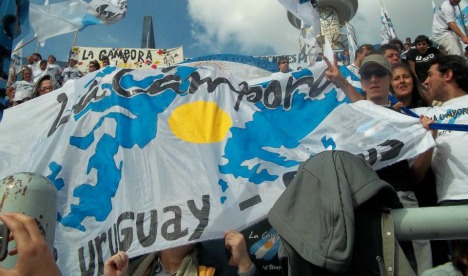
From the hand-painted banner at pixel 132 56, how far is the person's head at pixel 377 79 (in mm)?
13324

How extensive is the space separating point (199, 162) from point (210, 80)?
0.74 m

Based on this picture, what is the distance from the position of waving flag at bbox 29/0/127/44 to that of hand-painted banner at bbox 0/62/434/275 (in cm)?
106

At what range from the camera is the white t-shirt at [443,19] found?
6.40 meters

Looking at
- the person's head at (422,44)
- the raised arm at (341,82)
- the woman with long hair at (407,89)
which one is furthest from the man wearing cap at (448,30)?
the raised arm at (341,82)

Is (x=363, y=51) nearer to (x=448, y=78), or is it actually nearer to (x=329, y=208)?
(x=448, y=78)

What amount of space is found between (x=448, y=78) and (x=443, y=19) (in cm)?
412

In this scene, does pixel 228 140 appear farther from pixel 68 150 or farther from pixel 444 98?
pixel 444 98

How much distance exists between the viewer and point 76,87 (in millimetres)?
3145

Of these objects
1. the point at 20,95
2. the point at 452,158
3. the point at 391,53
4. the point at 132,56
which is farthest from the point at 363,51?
the point at 132,56

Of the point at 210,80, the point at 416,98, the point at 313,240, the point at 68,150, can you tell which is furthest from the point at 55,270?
the point at 416,98

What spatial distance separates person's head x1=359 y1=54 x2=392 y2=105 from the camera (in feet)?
9.35

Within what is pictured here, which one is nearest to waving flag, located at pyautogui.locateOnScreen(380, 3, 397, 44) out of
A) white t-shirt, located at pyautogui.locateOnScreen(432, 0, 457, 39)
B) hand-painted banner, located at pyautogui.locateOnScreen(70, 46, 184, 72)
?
white t-shirt, located at pyautogui.locateOnScreen(432, 0, 457, 39)

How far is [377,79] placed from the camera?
9.45 feet

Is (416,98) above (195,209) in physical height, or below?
above
